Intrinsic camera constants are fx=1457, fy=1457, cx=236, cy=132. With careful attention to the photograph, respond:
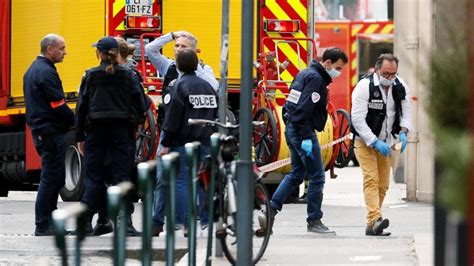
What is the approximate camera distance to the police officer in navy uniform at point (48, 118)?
12109 millimetres

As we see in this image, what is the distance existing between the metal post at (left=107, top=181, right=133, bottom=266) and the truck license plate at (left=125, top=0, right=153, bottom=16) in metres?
10.5

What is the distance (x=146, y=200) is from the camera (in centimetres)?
689

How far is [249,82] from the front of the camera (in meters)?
8.29

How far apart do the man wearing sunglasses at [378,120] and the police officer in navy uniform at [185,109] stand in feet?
4.66

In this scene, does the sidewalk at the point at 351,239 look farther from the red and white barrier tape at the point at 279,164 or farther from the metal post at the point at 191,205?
the metal post at the point at 191,205

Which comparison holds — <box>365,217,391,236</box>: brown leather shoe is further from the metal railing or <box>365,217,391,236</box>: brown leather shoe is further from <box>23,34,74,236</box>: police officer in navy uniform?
the metal railing

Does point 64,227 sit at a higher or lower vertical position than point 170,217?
higher

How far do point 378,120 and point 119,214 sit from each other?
6750mm

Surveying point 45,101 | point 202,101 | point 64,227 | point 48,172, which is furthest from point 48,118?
point 64,227

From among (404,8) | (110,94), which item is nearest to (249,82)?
(110,94)

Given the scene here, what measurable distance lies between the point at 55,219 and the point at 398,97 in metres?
8.05

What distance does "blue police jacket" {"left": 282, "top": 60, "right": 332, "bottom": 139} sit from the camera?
12.3m

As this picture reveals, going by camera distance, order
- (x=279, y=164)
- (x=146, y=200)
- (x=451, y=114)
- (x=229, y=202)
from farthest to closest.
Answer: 1. (x=279, y=164)
2. (x=229, y=202)
3. (x=146, y=200)
4. (x=451, y=114)

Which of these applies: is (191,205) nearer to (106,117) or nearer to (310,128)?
(106,117)
